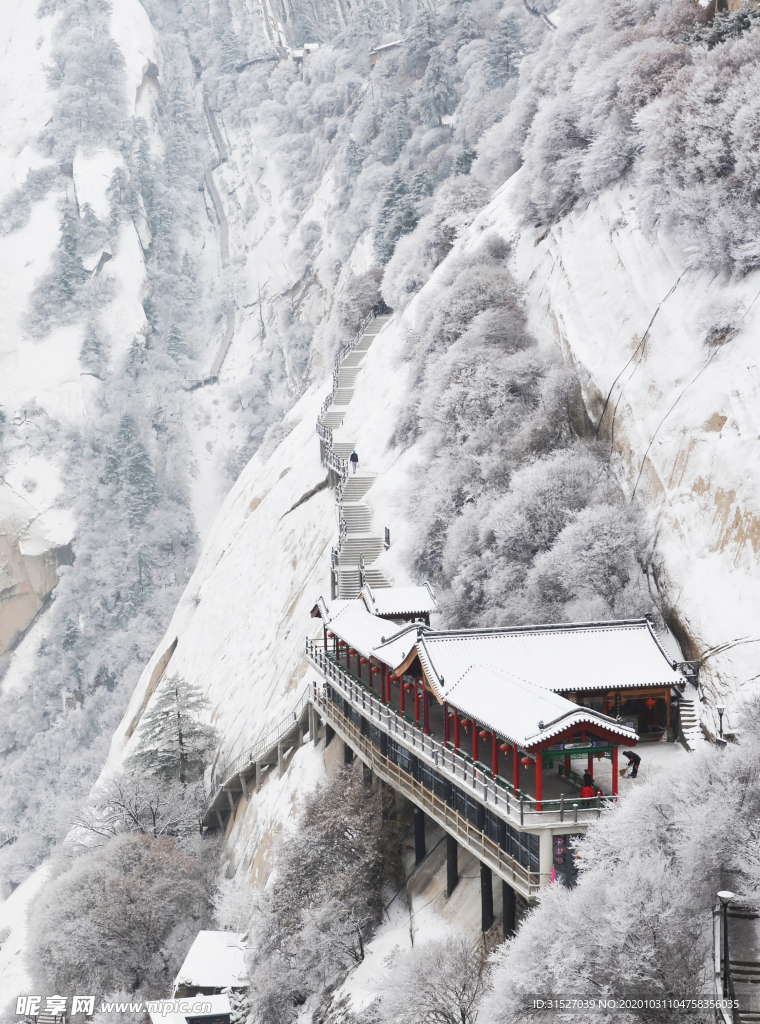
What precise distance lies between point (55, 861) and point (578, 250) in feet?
111

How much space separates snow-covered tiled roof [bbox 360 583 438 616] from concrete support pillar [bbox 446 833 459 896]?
9205 mm

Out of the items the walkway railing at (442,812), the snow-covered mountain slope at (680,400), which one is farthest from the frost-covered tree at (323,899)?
the snow-covered mountain slope at (680,400)

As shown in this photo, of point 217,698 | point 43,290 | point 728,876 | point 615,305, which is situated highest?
point 43,290

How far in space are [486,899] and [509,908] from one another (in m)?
0.97

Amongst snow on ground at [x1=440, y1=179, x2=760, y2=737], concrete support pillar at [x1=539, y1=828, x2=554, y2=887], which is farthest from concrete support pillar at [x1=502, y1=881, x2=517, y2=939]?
snow on ground at [x1=440, y1=179, x2=760, y2=737]

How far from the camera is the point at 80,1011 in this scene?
1134 inches

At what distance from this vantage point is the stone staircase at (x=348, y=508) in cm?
3859

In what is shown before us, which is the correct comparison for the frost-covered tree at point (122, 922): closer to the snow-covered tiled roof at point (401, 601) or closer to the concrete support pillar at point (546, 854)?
the snow-covered tiled roof at point (401, 601)

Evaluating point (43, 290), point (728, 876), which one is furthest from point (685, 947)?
point (43, 290)

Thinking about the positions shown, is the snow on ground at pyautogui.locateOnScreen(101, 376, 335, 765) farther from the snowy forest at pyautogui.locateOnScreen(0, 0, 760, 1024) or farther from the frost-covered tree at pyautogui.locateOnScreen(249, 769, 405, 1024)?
the frost-covered tree at pyautogui.locateOnScreen(249, 769, 405, 1024)

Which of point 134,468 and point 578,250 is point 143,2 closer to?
point 134,468

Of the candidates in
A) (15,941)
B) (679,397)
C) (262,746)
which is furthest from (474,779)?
(15,941)

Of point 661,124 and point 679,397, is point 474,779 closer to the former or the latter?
point 679,397

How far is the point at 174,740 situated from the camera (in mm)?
39188
